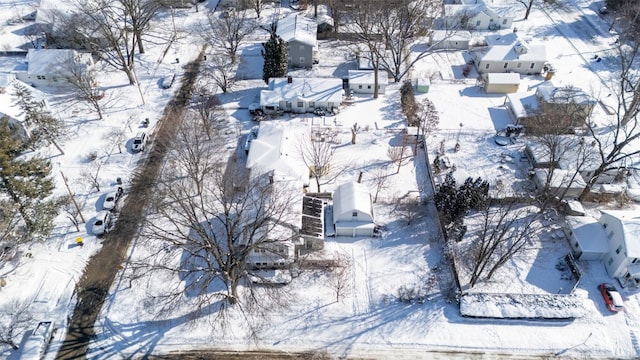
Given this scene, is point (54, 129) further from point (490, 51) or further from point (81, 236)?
point (490, 51)

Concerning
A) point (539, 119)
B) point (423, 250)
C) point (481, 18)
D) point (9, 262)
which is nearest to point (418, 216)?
point (423, 250)

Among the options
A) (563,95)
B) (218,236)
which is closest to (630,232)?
(563,95)

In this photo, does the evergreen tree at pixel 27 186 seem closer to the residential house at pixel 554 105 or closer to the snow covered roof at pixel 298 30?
the snow covered roof at pixel 298 30

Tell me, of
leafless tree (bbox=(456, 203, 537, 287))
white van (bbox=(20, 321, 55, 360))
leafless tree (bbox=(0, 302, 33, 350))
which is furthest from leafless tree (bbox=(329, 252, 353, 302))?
leafless tree (bbox=(0, 302, 33, 350))

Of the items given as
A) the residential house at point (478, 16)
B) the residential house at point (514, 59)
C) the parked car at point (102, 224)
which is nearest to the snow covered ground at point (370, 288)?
the parked car at point (102, 224)

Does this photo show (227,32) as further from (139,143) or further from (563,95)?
(563,95)

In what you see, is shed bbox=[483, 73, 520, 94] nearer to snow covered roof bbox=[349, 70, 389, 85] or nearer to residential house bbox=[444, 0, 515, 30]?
snow covered roof bbox=[349, 70, 389, 85]

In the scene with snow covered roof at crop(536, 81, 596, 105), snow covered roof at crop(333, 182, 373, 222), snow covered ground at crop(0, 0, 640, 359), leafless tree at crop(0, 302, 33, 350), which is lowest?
leafless tree at crop(0, 302, 33, 350)

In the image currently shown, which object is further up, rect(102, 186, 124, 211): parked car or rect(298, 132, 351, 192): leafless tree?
rect(298, 132, 351, 192): leafless tree
